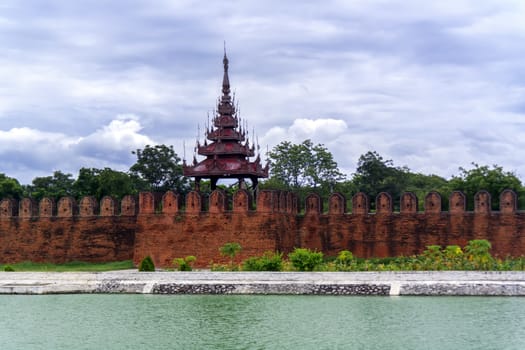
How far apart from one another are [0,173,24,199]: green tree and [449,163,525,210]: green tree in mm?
22080

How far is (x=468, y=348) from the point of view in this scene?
13766mm

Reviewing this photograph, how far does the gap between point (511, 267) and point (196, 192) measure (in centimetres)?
1096

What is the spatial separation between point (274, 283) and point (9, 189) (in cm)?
2774

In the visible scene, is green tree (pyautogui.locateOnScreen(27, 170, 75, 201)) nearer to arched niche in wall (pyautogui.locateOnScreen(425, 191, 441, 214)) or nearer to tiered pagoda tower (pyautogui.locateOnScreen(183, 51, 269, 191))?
tiered pagoda tower (pyautogui.locateOnScreen(183, 51, 269, 191))

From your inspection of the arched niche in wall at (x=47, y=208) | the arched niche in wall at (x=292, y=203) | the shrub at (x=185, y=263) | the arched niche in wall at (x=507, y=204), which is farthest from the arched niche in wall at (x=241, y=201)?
the arched niche in wall at (x=507, y=204)

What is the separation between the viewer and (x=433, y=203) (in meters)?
28.6

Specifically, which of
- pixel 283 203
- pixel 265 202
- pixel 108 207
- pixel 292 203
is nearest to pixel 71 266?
pixel 108 207

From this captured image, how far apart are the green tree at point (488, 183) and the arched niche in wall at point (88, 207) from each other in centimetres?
1431

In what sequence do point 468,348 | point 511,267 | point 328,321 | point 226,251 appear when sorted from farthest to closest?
point 226,251, point 511,267, point 328,321, point 468,348

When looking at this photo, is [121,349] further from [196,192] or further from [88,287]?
[196,192]

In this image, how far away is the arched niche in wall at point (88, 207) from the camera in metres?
31.2

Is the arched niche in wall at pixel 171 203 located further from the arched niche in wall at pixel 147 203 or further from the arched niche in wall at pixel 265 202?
the arched niche in wall at pixel 265 202

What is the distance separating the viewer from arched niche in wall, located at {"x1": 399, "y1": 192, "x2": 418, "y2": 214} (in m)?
28.8

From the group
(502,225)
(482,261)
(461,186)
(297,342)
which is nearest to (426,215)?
(502,225)
